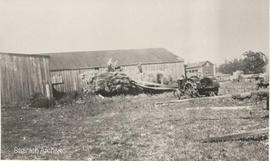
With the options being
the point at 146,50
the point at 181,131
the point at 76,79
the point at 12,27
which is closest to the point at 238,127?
the point at 181,131

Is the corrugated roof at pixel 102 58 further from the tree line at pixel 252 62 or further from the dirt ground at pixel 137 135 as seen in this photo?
the tree line at pixel 252 62

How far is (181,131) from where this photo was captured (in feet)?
14.1

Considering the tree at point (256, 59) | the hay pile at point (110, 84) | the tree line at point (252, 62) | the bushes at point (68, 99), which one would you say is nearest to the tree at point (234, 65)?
the tree line at point (252, 62)

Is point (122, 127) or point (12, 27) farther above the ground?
point (12, 27)

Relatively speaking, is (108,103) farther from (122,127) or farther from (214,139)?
(214,139)

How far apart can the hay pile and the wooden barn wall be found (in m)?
1.82

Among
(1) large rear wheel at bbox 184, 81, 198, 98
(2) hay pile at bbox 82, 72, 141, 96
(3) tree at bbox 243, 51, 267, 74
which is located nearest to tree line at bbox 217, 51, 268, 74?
(3) tree at bbox 243, 51, 267, 74

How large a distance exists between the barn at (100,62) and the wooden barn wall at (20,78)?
29.5ft

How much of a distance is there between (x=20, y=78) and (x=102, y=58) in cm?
1208

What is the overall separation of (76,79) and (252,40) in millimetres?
15581

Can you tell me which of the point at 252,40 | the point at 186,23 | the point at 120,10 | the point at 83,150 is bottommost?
the point at 83,150

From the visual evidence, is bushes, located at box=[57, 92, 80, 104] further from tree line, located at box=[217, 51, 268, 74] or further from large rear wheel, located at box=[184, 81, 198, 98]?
tree line, located at box=[217, 51, 268, 74]

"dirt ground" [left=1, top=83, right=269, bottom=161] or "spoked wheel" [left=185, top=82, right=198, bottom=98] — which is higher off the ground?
"spoked wheel" [left=185, top=82, right=198, bottom=98]

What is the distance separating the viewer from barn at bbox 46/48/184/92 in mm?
18484
